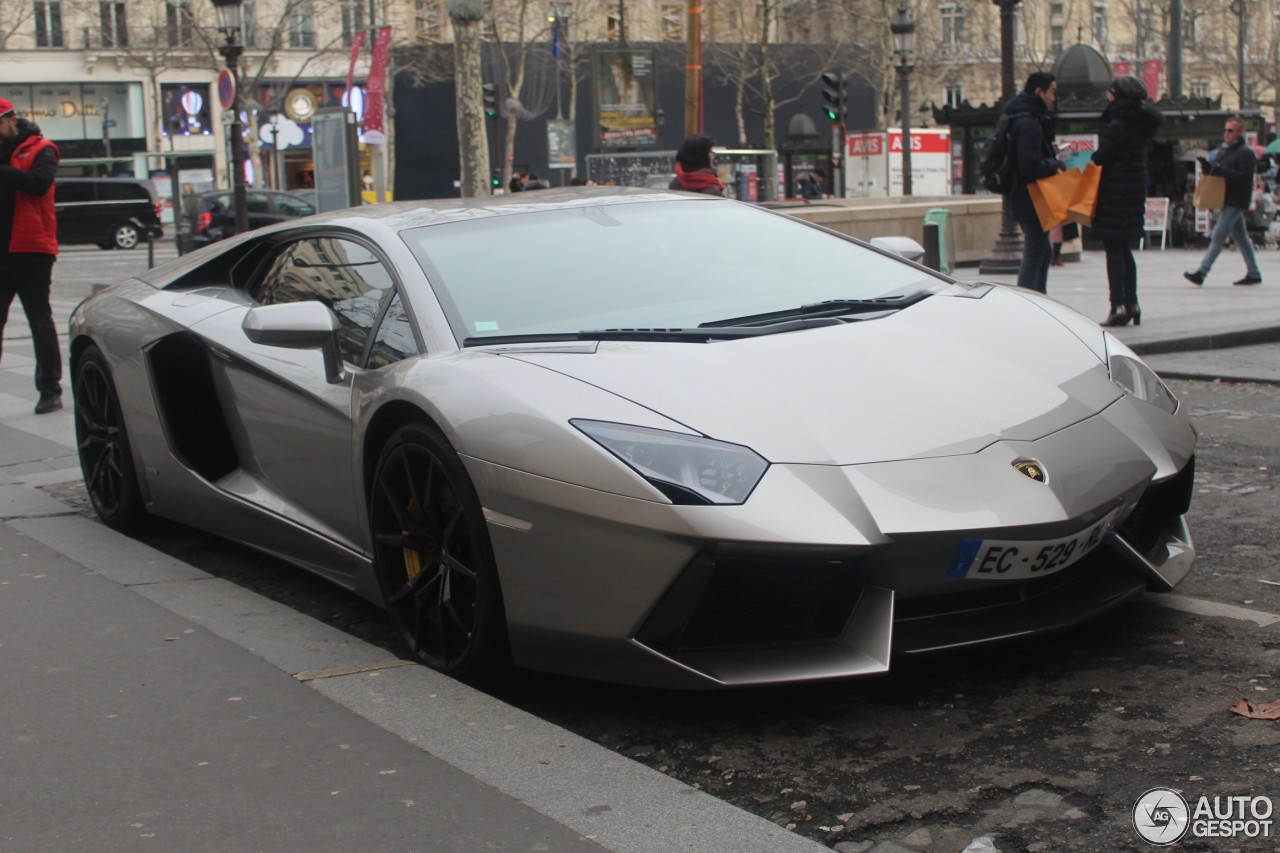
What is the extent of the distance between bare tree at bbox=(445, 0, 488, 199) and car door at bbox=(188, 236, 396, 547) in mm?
13977

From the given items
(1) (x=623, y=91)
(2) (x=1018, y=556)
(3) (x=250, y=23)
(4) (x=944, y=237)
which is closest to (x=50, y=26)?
(3) (x=250, y=23)

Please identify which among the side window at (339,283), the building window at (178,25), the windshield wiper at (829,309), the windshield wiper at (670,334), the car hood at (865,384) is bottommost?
the car hood at (865,384)

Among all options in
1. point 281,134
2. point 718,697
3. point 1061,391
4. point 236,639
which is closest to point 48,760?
point 236,639

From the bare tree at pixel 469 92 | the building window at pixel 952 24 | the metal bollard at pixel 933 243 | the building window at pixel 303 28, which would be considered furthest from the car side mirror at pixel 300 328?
the building window at pixel 952 24

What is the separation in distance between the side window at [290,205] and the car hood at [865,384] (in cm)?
2949

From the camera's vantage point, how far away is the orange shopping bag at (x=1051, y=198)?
1098 centimetres

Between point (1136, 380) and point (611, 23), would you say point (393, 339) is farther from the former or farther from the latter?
point (611, 23)

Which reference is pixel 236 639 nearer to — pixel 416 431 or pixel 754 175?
pixel 416 431

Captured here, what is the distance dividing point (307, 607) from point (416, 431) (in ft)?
4.09

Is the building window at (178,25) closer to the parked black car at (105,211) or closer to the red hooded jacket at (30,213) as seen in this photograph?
the parked black car at (105,211)

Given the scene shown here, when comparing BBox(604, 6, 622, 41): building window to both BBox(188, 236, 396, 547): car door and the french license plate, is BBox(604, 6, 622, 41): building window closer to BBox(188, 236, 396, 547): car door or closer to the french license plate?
BBox(188, 236, 396, 547): car door

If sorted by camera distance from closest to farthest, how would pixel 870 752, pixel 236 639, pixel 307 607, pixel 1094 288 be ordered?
pixel 870 752
pixel 236 639
pixel 307 607
pixel 1094 288

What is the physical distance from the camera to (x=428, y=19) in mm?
62812

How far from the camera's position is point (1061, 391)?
3.67 m
